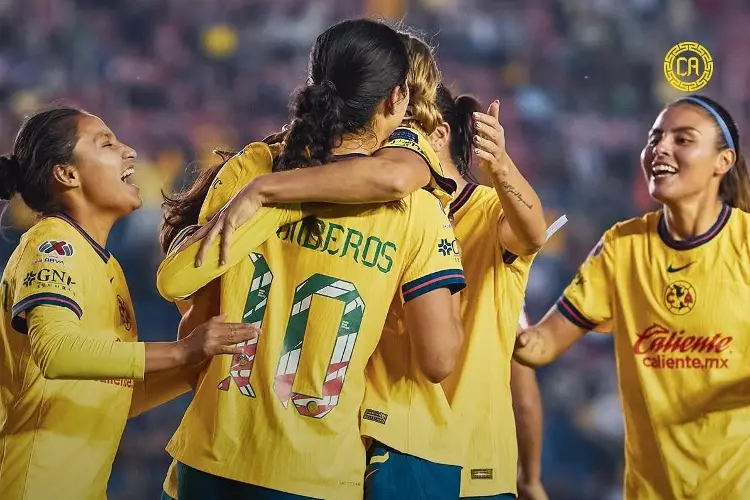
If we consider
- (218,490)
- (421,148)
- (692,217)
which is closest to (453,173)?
(421,148)

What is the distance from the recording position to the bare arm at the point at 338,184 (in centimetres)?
180

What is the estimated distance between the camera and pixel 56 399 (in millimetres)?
2133

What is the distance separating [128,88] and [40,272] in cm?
410

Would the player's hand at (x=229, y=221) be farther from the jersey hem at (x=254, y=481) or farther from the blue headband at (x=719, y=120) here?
the blue headband at (x=719, y=120)

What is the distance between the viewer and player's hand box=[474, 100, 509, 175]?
6.60 ft

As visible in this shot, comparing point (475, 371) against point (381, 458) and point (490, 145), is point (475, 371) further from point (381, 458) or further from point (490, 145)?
point (490, 145)

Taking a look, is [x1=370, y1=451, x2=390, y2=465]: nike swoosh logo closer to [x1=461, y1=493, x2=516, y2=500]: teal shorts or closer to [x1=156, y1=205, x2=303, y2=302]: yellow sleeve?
[x1=461, y1=493, x2=516, y2=500]: teal shorts

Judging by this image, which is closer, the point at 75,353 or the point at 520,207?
the point at 75,353

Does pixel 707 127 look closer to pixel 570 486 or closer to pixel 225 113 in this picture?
pixel 570 486

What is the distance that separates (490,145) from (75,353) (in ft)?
2.96

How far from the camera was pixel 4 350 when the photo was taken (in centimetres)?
218

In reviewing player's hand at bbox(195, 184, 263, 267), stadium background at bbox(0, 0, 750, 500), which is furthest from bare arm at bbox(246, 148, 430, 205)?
stadium background at bbox(0, 0, 750, 500)

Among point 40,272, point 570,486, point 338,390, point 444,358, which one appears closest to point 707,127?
point 444,358

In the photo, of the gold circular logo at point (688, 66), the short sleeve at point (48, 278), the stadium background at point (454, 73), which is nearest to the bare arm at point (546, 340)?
the short sleeve at point (48, 278)
